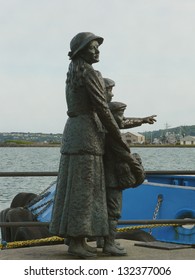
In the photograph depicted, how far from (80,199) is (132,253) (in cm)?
98

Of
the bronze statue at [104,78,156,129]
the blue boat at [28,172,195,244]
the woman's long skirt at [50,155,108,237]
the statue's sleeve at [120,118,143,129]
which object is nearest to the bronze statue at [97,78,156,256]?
the bronze statue at [104,78,156,129]

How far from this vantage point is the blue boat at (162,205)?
11.9 metres

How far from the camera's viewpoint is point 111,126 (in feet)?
23.1

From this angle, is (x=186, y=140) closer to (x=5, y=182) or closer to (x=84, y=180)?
(x=5, y=182)

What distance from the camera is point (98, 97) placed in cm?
692

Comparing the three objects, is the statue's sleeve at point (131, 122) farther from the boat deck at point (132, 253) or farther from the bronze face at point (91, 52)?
the boat deck at point (132, 253)

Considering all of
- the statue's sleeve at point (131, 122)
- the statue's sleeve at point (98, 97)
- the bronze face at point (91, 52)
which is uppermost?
the bronze face at point (91, 52)

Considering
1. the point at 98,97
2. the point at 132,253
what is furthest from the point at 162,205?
the point at 98,97

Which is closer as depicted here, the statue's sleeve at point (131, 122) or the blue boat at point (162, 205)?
the statue's sleeve at point (131, 122)

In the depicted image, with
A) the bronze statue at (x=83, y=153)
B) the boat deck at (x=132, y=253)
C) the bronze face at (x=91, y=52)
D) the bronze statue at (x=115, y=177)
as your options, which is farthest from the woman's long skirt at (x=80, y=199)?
the bronze face at (x=91, y=52)

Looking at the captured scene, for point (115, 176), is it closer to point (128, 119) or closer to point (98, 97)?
point (128, 119)

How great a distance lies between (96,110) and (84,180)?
62cm

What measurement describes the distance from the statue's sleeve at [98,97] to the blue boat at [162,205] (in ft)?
15.9
